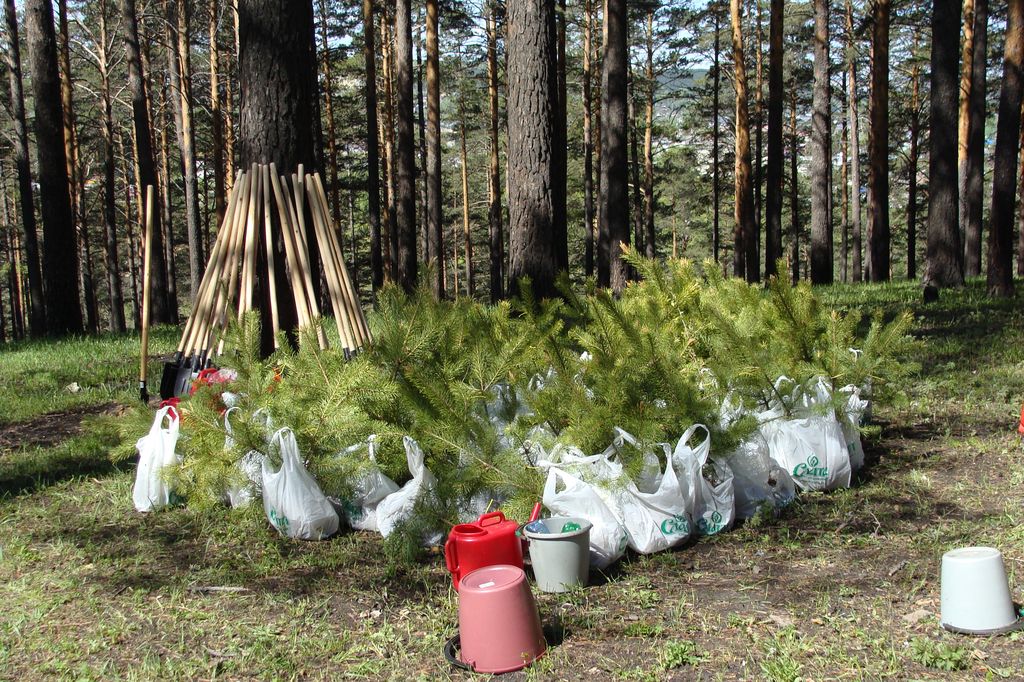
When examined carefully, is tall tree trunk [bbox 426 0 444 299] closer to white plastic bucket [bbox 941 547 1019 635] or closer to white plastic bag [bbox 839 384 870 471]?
white plastic bag [bbox 839 384 870 471]

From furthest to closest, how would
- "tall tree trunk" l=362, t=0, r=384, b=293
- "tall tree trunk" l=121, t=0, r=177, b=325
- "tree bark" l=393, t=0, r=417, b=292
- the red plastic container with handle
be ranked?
"tall tree trunk" l=362, t=0, r=384, b=293
"tree bark" l=393, t=0, r=417, b=292
"tall tree trunk" l=121, t=0, r=177, b=325
the red plastic container with handle

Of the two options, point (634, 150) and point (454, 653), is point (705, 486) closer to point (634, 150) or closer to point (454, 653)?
point (454, 653)

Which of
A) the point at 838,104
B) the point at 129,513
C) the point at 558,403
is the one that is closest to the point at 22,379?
the point at 129,513

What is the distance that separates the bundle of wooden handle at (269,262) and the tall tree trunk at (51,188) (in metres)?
8.47

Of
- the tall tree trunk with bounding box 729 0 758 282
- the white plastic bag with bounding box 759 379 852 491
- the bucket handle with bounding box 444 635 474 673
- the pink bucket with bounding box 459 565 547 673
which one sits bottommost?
the bucket handle with bounding box 444 635 474 673

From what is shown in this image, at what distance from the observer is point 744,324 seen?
4.15m

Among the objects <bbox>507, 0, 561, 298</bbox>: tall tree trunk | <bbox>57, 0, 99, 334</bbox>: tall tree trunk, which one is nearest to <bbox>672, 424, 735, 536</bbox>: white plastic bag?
<bbox>507, 0, 561, 298</bbox>: tall tree trunk

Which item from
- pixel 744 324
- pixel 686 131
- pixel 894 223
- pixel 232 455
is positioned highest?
pixel 686 131

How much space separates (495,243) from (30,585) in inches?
930

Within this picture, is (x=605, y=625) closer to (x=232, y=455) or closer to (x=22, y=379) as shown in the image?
(x=232, y=455)

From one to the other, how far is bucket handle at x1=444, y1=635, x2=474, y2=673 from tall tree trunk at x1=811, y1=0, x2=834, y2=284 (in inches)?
556

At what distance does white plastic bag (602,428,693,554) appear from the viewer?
3.23 metres

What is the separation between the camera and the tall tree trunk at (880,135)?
1487 cm

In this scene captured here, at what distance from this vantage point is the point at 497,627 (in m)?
2.41
